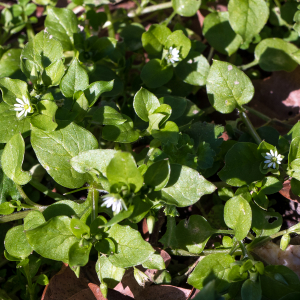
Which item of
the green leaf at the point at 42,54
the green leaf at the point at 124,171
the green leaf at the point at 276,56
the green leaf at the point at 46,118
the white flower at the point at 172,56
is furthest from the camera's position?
the green leaf at the point at 276,56

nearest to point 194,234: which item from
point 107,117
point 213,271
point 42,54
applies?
point 213,271

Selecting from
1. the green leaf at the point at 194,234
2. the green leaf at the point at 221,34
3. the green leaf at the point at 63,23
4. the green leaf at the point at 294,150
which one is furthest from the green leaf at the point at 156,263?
the green leaf at the point at 221,34

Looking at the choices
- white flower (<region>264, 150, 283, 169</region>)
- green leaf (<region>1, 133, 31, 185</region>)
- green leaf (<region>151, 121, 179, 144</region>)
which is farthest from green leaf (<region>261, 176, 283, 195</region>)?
green leaf (<region>1, 133, 31, 185</region>)

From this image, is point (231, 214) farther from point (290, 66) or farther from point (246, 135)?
point (290, 66)

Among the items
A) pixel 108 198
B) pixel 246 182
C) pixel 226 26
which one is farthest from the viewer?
pixel 226 26

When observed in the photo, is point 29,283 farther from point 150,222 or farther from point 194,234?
point 194,234

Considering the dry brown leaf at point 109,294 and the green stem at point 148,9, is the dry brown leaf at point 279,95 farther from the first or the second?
the dry brown leaf at point 109,294

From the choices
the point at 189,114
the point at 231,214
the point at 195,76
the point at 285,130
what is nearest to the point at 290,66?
the point at 285,130
